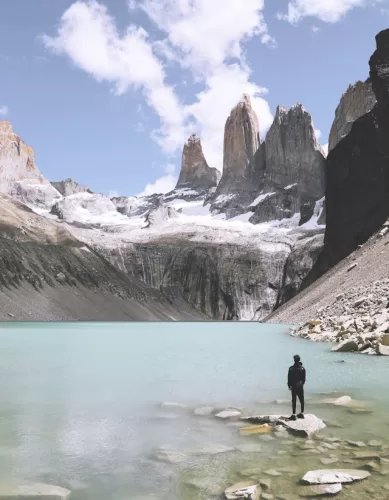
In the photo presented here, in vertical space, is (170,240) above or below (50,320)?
above

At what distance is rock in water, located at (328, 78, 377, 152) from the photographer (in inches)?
6329

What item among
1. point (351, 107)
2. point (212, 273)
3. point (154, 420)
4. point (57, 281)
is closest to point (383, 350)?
point (154, 420)

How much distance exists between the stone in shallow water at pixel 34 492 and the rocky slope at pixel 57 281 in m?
69.7

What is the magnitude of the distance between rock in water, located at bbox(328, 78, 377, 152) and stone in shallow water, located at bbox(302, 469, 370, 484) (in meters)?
161

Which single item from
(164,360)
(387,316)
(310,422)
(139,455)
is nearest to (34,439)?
(139,455)

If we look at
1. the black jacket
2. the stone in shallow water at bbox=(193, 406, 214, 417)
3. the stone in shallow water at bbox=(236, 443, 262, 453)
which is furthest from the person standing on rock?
the stone in shallow water at bbox=(193, 406, 214, 417)

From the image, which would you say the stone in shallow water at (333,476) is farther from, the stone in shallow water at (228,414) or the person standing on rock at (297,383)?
the stone in shallow water at (228,414)

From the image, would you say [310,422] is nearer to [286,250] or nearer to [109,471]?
[109,471]

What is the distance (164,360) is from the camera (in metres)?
22.3

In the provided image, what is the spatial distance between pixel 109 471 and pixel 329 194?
83.7m

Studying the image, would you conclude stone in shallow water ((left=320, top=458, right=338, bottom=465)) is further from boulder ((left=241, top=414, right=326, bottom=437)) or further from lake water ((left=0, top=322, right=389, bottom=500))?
boulder ((left=241, top=414, right=326, bottom=437))

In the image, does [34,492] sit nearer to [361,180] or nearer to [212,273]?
[361,180]

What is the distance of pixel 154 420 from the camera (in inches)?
418

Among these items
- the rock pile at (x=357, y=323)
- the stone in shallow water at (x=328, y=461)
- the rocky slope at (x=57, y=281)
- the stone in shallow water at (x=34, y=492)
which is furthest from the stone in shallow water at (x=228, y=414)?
the rocky slope at (x=57, y=281)
